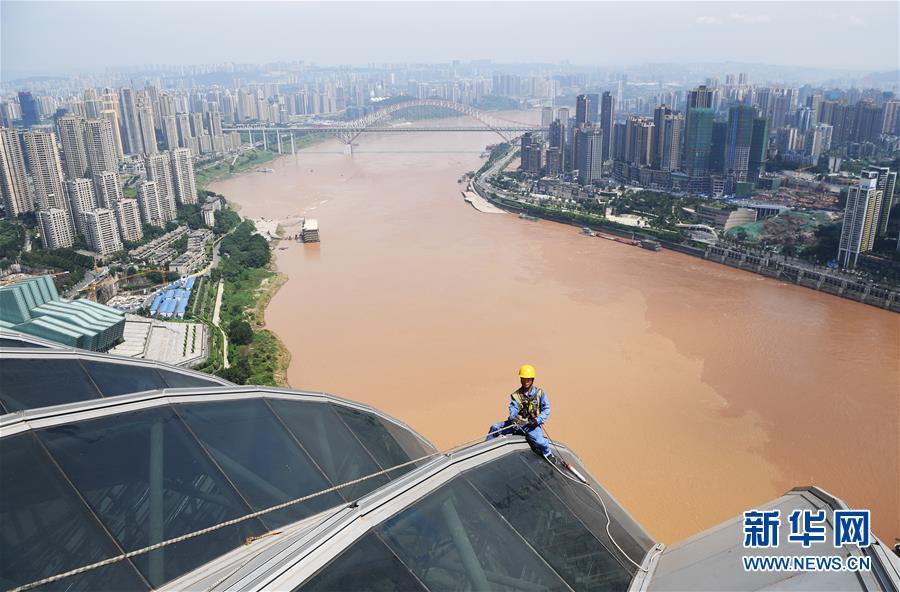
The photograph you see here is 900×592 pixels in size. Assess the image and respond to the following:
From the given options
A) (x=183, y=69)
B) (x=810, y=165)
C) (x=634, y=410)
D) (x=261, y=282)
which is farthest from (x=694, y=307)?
(x=183, y=69)

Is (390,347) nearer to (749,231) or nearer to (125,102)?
(749,231)

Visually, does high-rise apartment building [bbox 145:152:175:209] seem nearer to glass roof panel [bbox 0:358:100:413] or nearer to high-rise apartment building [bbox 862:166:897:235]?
high-rise apartment building [bbox 862:166:897:235]

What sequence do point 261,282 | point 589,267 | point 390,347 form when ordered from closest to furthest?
1. point 390,347
2. point 261,282
3. point 589,267

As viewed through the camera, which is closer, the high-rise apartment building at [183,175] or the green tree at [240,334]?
the green tree at [240,334]

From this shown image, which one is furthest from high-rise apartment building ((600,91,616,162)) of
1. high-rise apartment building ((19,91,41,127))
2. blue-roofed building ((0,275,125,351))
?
high-rise apartment building ((19,91,41,127))

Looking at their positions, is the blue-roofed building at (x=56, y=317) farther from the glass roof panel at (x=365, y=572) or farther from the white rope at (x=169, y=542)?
the glass roof panel at (x=365, y=572)

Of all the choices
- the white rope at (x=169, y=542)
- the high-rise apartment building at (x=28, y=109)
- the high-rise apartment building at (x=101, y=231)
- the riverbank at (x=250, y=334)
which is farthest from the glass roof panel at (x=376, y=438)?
the high-rise apartment building at (x=28, y=109)

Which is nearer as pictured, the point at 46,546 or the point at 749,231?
the point at 46,546
